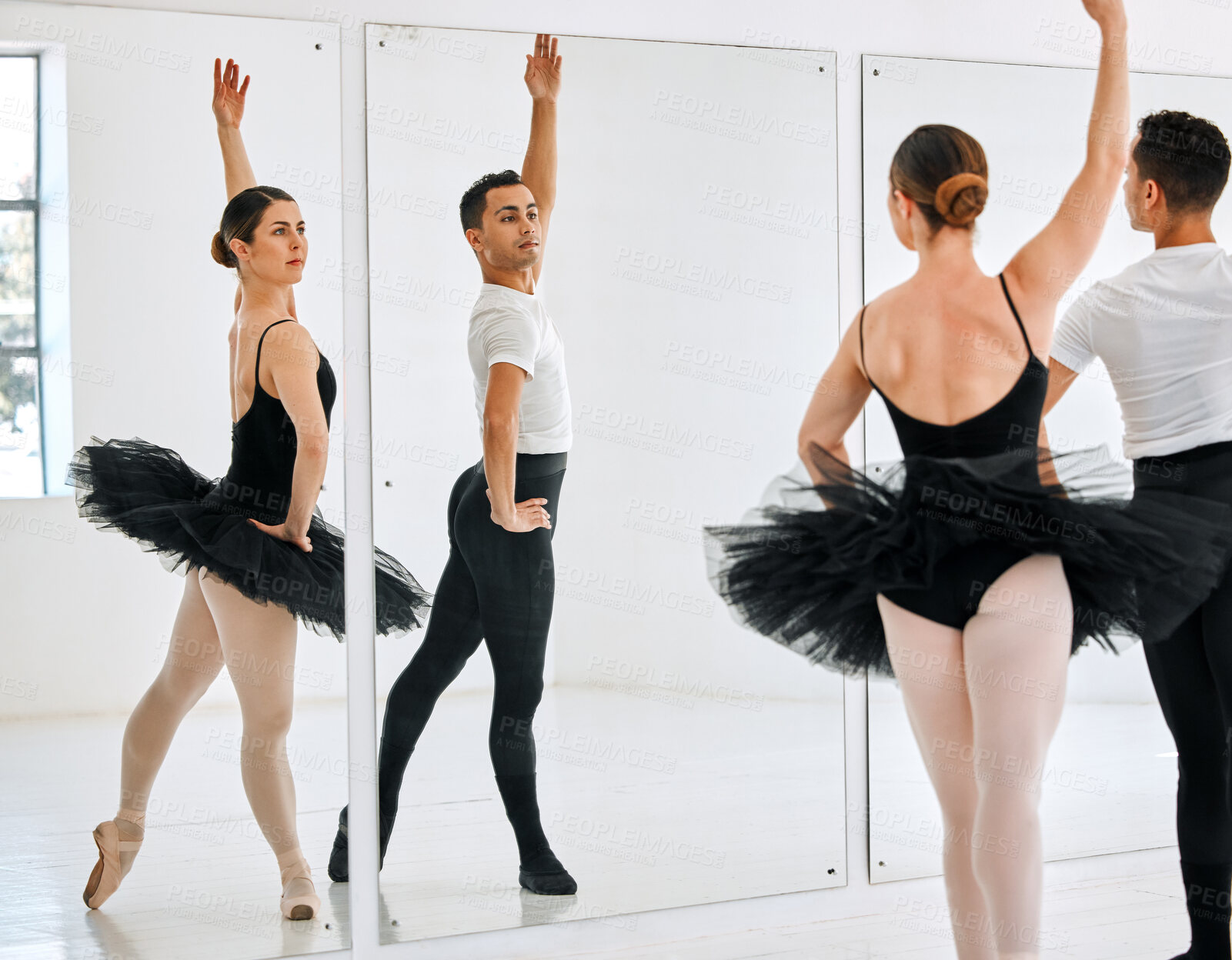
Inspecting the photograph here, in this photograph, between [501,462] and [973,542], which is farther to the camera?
[501,462]

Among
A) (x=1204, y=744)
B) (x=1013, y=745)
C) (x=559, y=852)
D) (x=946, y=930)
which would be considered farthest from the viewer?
(x=946, y=930)

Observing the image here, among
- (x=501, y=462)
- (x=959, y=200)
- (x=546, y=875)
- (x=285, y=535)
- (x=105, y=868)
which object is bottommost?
(x=546, y=875)

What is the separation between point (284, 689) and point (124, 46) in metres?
1.42

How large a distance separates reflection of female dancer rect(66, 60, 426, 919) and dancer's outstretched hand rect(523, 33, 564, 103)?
2.07 feet

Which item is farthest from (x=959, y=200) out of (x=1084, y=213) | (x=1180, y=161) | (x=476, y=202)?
(x=476, y=202)

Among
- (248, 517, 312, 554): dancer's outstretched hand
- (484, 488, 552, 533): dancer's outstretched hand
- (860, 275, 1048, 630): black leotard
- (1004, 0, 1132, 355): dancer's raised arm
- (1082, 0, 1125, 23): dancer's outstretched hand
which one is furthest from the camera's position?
(484, 488, 552, 533): dancer's outstretched hand

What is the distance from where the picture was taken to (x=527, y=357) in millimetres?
2771

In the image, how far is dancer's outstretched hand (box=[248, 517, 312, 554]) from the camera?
8.79ft

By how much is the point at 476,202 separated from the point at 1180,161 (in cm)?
171

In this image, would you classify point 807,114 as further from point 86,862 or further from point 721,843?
point 86,862

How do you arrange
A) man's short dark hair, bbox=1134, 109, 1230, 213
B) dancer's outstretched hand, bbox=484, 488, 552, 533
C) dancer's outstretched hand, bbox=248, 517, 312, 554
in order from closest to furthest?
dancer's outstretched hand, bbox=248, 517, 312, 554, dancer's outstretched hand, bbox=484, 488, 552, 533, man's short dark hair, bbox=1134, 109, 1230, 213

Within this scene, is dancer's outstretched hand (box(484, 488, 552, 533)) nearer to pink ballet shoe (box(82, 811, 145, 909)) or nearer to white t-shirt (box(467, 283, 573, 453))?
white t-shirt (box(467, 283, 573, 453))

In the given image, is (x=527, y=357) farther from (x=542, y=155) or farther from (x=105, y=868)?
(x=105, y=868)

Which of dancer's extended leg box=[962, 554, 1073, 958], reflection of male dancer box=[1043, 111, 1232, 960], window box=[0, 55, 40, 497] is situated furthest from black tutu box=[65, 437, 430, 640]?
reflection of male dancer box=[1043, 111, 1232, 960]
